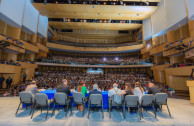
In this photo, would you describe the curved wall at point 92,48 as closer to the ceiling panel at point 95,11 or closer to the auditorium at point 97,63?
the auditorium at point 97,63

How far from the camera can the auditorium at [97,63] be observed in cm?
342

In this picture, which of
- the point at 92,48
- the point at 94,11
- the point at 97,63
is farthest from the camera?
the point at 92,48

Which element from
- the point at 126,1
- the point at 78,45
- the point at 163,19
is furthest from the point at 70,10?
the point at 163,19

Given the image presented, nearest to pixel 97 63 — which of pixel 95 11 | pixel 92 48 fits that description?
pixel 92 48

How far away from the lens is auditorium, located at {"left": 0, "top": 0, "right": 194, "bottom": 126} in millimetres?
3420

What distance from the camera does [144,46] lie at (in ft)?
56.4

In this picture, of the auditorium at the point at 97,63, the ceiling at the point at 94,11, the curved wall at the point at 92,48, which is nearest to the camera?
the auditorium at the point at 97,63

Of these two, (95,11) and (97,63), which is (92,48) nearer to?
(97,63)

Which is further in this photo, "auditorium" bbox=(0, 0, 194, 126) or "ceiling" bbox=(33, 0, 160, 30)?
"ceiling" bbox=(33, 0, 160, 30)

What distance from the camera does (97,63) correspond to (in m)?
17.5

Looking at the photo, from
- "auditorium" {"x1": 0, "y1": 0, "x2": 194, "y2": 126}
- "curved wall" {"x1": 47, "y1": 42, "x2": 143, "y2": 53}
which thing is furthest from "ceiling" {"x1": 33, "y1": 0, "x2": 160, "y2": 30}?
"curved wall" {"x1": 47, "y1": 42, "x2": 143, "y2": 53}

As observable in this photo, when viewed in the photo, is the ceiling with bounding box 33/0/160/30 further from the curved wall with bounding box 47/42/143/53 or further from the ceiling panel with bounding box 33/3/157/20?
the curved wall with bounding box 47/42/143/53

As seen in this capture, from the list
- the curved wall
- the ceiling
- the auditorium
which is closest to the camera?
the auditorium

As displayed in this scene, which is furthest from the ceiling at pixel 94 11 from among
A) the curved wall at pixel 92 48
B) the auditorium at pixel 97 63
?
the curved wall at pixel 92 48
